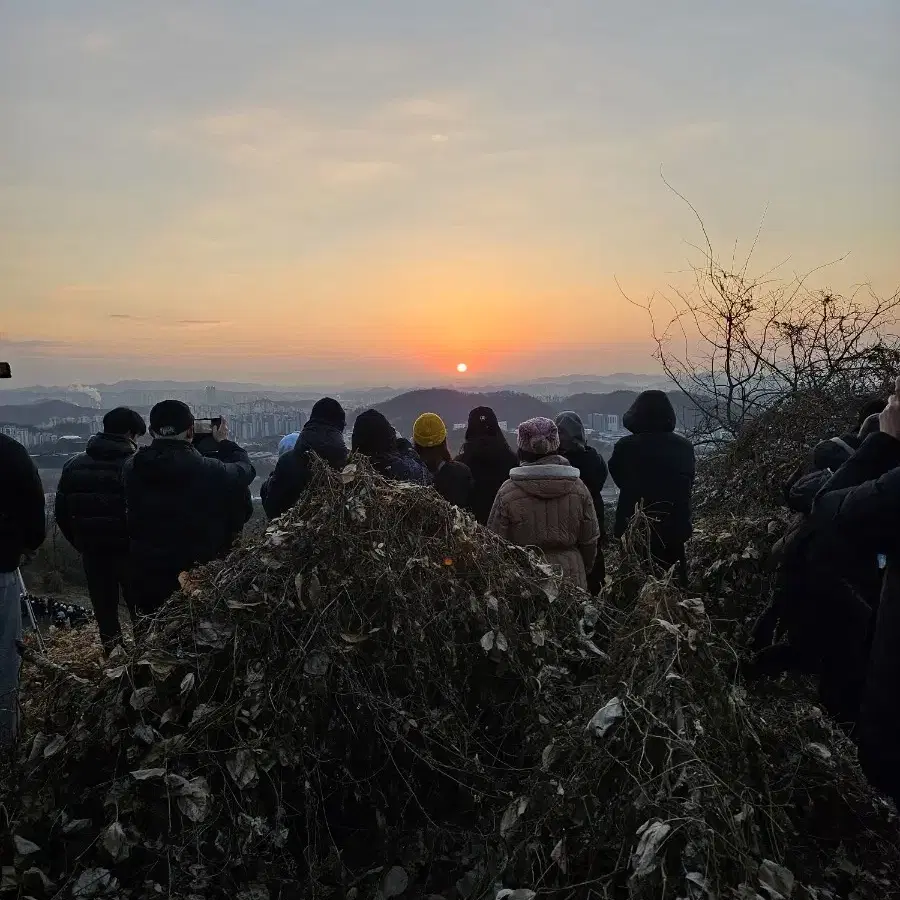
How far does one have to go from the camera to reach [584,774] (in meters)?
2.44

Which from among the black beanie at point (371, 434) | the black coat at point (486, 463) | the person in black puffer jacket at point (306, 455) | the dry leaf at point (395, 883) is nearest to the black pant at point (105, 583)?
the person in black puffer jacket at point (306, 455)

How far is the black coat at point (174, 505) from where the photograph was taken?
4.59m

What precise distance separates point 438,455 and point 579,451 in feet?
3.76

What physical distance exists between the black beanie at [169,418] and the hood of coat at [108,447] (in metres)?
0.84

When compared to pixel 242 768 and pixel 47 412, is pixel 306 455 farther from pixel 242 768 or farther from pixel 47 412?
pixel 47 412

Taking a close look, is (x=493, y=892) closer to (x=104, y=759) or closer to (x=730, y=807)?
(x=730, y=807)

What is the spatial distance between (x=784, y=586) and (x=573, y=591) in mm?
1079

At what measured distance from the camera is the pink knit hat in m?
4.70

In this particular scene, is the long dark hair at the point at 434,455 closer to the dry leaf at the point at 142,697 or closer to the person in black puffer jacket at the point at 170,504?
the person in black puffer jacket at the point at 170,504

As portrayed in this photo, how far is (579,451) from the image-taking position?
5961 mm

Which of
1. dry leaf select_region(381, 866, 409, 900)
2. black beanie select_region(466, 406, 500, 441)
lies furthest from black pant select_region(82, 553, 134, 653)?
dry leaf select_region(381, 866, 409, 900)

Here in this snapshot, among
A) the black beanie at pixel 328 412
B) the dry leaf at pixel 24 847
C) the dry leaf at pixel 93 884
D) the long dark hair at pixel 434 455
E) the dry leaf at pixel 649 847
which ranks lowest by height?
the dry leaf at pixel 93 884

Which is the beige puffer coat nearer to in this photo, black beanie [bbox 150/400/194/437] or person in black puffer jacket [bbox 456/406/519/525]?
person in black puffer jacket [bbox 456/406/519/525]

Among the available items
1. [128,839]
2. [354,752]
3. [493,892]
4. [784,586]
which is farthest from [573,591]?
[128,839]
